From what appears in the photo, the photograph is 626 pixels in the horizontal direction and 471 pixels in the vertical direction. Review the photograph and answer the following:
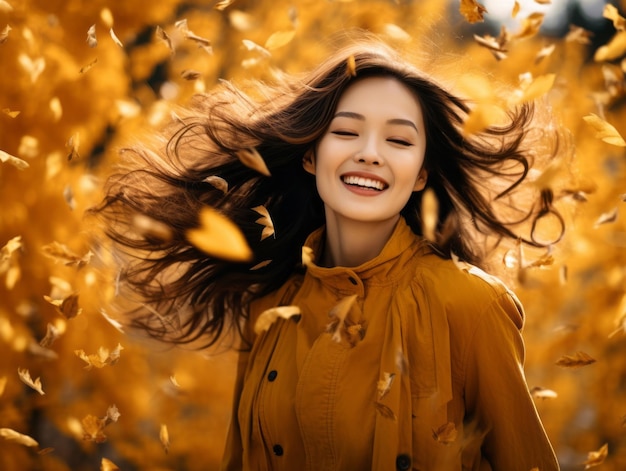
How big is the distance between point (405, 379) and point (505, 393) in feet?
0.87

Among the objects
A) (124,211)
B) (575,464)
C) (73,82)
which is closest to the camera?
(124,211)

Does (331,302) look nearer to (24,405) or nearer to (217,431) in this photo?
(217,431)

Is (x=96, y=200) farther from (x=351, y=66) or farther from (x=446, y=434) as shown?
(x=446, y=434)

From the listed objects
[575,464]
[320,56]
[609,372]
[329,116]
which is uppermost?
Answer: [329,116]

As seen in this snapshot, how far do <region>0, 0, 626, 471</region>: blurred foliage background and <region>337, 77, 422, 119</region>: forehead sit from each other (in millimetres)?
272

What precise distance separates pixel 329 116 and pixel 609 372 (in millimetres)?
2685

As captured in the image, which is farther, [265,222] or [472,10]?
[265,222]

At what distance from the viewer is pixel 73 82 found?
3.36 m

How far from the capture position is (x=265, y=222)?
2.45 metres

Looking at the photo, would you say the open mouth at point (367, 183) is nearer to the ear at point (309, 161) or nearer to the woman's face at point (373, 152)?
the woman's face at point (373, 152)

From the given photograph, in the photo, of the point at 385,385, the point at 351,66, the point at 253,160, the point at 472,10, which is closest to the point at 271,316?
the point at 385,385

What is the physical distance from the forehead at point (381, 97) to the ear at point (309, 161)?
229 millimetres

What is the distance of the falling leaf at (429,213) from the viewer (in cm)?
218

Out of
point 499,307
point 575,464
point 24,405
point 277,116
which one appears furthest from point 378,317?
point 575,464
